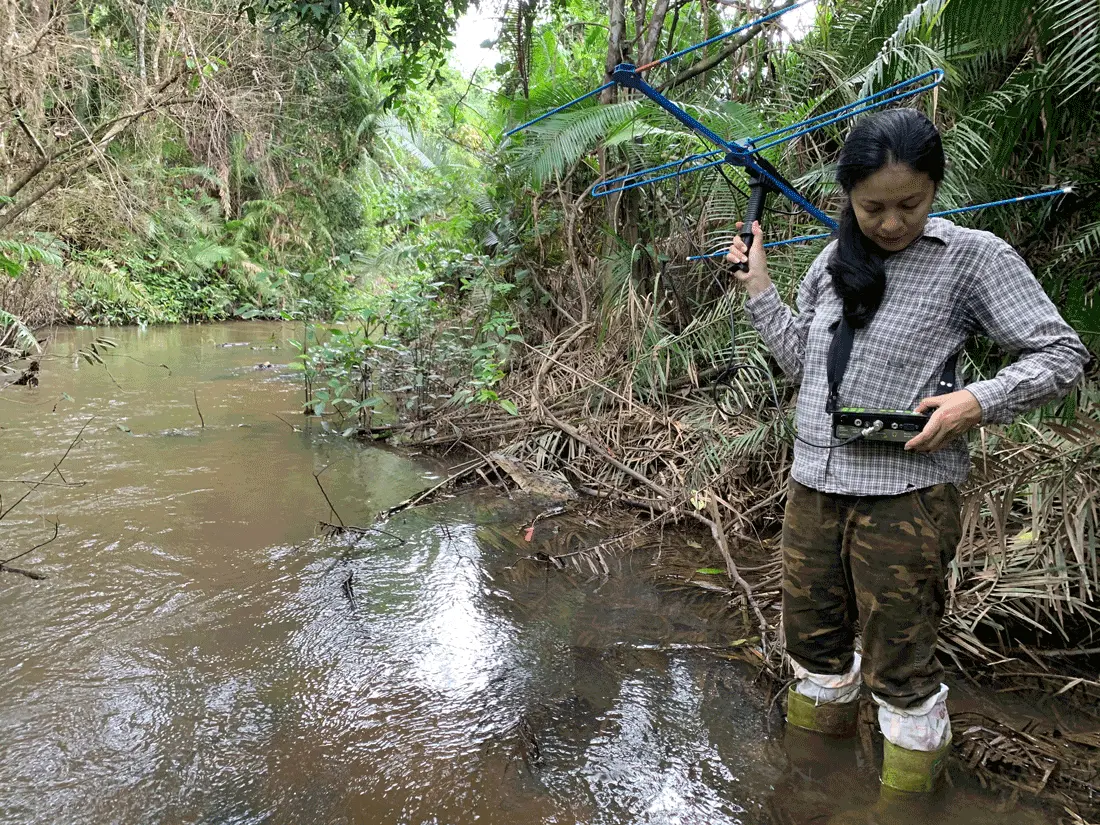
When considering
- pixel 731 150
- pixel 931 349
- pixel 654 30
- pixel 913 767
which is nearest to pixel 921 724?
pixel 913 767

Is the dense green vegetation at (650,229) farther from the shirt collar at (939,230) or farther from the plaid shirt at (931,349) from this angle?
the shirt collar at (939,230)

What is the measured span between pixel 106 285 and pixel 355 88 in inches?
309

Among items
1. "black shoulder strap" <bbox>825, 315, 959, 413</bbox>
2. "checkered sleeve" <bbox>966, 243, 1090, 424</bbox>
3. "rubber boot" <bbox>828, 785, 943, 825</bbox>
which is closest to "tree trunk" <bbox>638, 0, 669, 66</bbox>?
"black shoulder strap" <bbox>825, 315, 959, 413</bbox>

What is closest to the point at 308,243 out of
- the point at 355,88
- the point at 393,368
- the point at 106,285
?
the point at 355,88

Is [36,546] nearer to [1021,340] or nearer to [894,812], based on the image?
[894,812]

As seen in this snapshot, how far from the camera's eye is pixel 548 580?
322 cm

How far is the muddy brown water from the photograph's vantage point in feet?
5.93

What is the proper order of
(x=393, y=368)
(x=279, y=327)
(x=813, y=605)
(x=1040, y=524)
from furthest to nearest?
(x=279, y=327) → (x=393, y=368) → (x=1040, y=524) → (x=813, y=605)

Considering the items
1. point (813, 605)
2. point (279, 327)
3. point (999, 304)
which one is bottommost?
point (279, 327)

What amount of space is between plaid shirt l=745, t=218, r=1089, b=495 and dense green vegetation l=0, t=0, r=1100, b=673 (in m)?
0.85

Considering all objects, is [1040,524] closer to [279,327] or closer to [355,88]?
[279,327]

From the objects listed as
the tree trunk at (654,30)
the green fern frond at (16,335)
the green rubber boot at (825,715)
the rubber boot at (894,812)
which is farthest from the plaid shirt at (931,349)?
the green fern frond at (16,335)

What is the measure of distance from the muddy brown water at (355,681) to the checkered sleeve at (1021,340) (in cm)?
110

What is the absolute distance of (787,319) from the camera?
1952 millimetres
